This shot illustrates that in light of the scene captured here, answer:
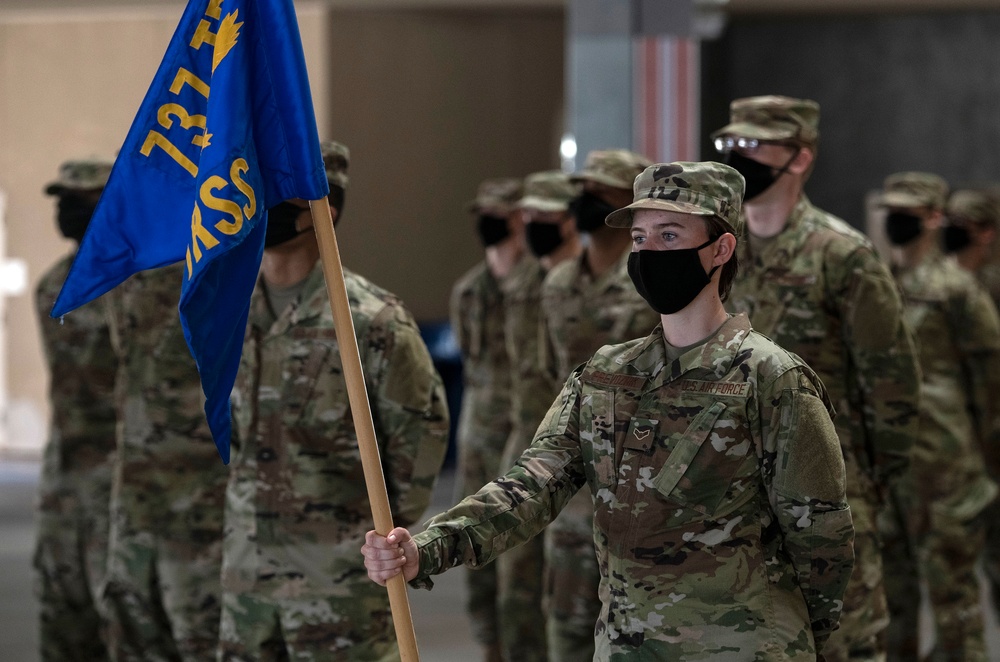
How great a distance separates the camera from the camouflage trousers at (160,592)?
16.0 feet

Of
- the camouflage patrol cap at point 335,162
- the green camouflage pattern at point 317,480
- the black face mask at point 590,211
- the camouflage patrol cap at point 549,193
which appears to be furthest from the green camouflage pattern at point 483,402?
the camouflage patrol cap at point 335,162

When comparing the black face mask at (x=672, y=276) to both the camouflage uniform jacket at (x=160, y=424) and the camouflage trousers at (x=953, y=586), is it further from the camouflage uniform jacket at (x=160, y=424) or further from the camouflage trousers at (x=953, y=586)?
the camouflage trousers at (x=953, y=586)

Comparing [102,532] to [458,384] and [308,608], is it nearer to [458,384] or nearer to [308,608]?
→ [308,608]

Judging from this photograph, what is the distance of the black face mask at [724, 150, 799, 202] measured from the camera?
4520 mm

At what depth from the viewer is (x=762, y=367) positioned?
2969 millimetres

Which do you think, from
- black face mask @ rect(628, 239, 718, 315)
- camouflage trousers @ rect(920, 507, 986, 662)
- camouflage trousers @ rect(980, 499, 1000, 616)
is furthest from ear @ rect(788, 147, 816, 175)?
camouflage trousers @ rect(980, 499, 1000, 616)

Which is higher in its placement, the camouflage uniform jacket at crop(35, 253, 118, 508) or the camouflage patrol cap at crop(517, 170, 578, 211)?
the camouflage patrol cap at crop(517, 170, 578, 211)

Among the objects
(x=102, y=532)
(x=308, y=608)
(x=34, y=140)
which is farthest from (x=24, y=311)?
(x=308, y=608)

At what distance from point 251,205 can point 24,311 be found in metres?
11.3

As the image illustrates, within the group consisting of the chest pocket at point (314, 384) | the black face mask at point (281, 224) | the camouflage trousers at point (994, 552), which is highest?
the black face mask at point (281, 224)

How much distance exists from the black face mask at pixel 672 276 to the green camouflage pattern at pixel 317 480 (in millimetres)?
1118

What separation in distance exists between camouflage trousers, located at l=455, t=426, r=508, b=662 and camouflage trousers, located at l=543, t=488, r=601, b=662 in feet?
4.42

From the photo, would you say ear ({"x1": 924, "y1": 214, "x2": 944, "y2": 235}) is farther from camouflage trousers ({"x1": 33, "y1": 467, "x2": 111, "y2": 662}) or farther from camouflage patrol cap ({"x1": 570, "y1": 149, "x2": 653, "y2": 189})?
camouflage trousers ({"x1": 33, "y1": 467, "x2": 111, "y2": 662})

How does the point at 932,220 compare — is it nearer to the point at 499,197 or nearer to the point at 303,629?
the point at 499,197
